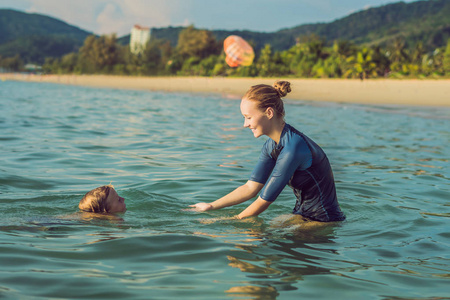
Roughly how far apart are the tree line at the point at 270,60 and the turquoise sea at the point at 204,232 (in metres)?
25.8

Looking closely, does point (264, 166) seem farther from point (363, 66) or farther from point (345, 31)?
point (345, 31)

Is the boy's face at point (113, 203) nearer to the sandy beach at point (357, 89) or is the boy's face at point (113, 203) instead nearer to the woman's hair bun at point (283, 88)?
the woman's hair bun at point (283, 88)

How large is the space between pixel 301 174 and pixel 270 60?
45.6 meters

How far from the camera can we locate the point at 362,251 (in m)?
4.29

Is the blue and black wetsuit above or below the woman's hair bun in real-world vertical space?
below

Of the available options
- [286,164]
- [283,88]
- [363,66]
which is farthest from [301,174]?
[363,66]

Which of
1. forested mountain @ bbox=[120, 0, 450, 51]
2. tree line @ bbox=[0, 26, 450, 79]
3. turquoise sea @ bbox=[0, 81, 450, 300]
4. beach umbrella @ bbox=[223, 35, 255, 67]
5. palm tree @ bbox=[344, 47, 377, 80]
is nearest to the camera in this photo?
turquoise sea @ bbox=[0, 81, 450, 300]

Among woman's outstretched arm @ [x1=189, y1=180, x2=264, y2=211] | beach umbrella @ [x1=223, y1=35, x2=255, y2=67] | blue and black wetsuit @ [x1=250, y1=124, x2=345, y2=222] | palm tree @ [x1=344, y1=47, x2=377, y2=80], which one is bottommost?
woman's outstretched arm @ [x1=189, y1=180, x2=264, y2=211]

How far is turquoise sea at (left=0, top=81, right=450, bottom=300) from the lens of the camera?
3.37 m

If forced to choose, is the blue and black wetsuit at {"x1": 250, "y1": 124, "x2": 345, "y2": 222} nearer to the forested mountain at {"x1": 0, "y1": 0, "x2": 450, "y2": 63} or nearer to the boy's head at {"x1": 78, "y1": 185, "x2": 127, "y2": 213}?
the boy's head at {"x1": 78, "y1": 185, "x2": 127, "y2": 213}

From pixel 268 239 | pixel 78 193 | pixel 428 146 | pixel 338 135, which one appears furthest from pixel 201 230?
pixel 338 135

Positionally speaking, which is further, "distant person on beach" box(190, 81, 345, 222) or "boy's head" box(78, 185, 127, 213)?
"boy's head" box(78, 185, 127, 213)

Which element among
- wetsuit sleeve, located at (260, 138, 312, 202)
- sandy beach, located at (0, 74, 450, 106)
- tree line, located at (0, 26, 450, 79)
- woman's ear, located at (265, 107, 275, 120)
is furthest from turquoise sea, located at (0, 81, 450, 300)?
tree line, located at (0, 26, 450, 79)

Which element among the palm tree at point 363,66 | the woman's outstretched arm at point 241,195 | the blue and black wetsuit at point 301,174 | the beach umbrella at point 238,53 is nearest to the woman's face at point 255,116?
the blue and black wetsuit at point 301,174
